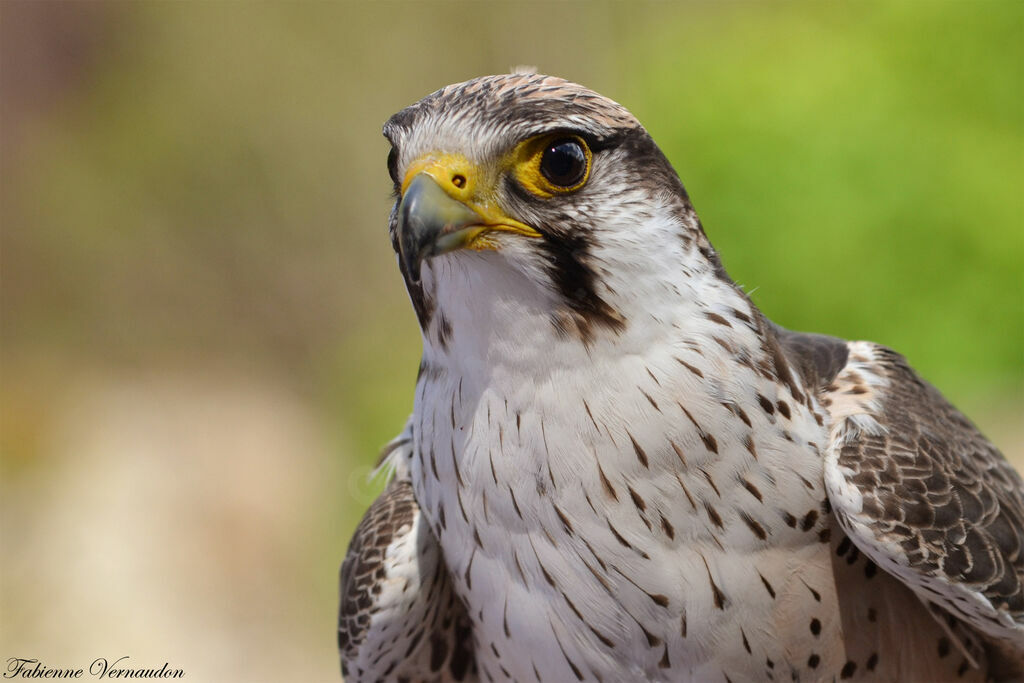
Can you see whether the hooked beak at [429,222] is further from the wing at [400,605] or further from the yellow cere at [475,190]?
the wing at [400,605]

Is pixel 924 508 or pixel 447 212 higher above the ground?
pixel 447 212

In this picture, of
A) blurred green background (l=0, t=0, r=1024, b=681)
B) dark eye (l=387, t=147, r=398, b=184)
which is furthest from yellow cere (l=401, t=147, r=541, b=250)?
blurred green background (l=0, t=0, r=1024, b=681)

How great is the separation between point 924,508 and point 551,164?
41.4 inches

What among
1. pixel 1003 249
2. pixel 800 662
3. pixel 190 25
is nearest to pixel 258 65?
pixel 190 25

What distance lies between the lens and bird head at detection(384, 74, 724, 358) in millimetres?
1903

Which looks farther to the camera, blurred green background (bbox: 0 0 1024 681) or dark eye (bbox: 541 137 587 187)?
blurred green background (bbox: 0 0 1024 681)

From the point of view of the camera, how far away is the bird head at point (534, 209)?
1903 millimetres

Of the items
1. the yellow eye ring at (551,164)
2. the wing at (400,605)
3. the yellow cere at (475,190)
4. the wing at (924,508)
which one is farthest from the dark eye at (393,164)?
the wing at (924,508)

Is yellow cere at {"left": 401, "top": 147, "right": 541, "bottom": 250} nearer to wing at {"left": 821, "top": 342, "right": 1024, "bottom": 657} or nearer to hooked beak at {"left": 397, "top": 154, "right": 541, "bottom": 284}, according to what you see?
hooked beak at {"left": 397, "top": 154, "right": 541, "bottom": 284}

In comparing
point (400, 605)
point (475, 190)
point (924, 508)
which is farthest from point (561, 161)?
point (400, 605)

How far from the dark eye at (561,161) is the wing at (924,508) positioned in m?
0.83

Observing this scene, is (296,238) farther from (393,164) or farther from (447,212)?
(447,212)

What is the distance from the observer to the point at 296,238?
920cm

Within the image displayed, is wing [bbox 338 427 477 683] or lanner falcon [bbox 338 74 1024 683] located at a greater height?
lanner falcon [bbox 338 74 1024 683]
